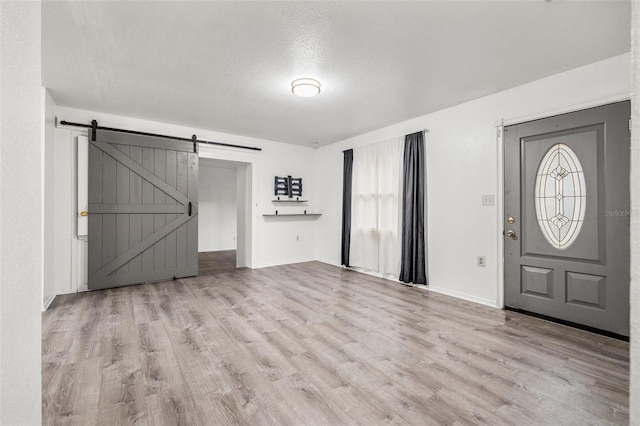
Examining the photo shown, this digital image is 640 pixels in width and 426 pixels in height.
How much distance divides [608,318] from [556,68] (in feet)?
7.94

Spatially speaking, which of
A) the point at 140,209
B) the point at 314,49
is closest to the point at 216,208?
the point at 140,209

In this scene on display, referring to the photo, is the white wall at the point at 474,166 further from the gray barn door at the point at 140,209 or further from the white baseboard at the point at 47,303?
the white baseboard at the point at 47,303

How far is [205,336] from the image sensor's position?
2.67m

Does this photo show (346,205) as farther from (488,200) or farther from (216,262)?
(216,262)

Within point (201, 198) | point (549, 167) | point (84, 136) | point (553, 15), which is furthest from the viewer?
point (201, 198)

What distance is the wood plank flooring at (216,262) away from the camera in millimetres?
5488

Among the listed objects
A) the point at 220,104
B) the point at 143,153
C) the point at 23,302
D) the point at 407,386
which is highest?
the point at 220,104

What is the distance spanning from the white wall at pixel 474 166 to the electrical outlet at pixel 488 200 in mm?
56

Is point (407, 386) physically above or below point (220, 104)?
below

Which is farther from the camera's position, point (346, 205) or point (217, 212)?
point (217, 212)

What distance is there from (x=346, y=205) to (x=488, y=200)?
8.44 ft

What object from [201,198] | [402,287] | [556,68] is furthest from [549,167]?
[201,198]

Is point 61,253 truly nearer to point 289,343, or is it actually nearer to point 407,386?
point 289,343

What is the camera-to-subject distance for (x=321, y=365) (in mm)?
2195
